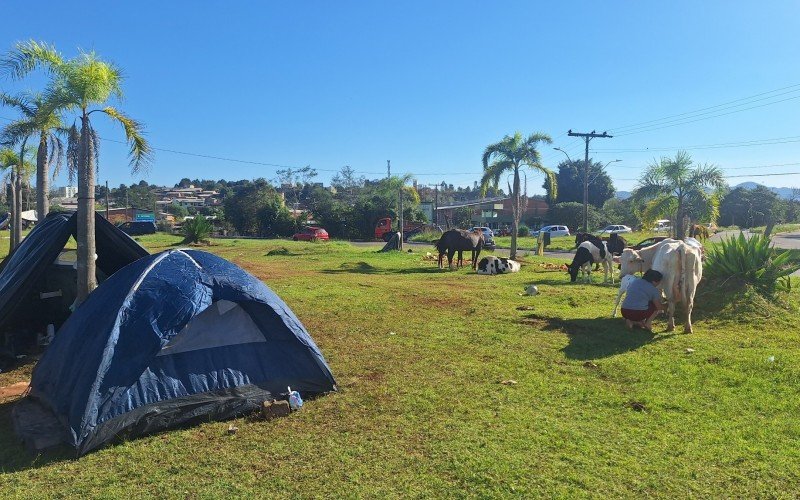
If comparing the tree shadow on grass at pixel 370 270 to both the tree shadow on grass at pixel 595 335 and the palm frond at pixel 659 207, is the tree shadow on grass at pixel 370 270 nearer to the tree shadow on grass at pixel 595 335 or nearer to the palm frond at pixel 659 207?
the tree shadow on grass at pixel 595 335

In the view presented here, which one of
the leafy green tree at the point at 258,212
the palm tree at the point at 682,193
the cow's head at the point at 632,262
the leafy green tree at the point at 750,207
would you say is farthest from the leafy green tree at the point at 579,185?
the cow's head at the point at 632,262

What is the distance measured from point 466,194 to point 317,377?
4737 inches

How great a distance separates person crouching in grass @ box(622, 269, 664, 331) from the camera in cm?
909

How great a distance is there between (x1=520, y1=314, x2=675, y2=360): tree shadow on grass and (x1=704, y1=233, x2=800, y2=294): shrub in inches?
112

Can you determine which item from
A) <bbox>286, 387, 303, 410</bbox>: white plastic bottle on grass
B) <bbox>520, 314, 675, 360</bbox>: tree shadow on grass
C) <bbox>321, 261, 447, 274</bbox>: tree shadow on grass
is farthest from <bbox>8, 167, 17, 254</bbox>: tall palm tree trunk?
<bbox>520, 314, 675, 360</bbox>: tree shadow on grass

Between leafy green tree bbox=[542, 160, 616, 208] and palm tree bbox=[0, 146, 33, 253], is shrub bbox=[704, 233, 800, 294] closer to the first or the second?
palm tree bbox=[0, 146, 33, 253]

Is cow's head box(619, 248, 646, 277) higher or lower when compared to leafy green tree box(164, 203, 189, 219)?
lower

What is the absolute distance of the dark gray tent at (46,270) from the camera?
25.5 feet

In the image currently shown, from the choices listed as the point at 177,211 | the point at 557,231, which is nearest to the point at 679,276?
the point at 557,231

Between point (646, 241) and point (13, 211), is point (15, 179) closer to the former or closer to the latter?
point (13, 211)

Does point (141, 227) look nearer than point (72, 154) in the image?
No

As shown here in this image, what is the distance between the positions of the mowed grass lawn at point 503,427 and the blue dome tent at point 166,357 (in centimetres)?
25

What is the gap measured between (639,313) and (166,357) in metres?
7.33

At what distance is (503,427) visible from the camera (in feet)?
17.7
